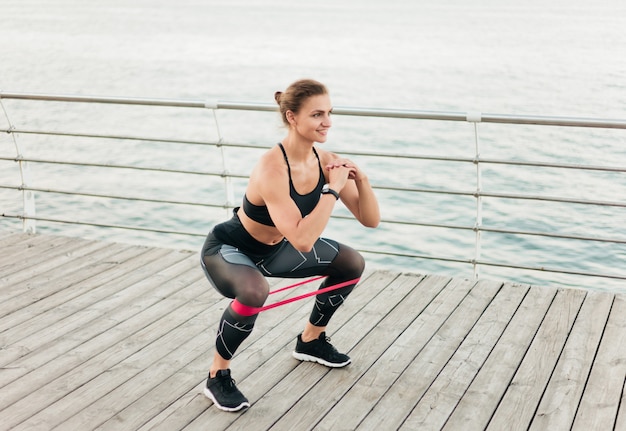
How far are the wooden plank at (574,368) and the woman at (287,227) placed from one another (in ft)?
3.05

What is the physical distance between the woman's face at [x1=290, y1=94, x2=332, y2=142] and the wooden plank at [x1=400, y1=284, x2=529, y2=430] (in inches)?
44.3

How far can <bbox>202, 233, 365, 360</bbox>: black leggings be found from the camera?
293 centimetres

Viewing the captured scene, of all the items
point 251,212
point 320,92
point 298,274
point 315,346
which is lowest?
point 315,346

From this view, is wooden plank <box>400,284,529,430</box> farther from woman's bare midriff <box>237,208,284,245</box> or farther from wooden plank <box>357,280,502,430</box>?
woman's bare midriff <box>237,208,284,245</box>

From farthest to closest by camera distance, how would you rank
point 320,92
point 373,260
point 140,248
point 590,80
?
point 590,80, point 373,260, point 140,248, point 320,92

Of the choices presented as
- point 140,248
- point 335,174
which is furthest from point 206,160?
point 335,174

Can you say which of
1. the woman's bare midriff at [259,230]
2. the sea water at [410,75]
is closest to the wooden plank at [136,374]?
the woman's bare midriff at [259,230]

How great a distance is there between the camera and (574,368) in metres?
3.34

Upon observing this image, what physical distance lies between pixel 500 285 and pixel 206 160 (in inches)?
530

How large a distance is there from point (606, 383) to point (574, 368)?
17cm

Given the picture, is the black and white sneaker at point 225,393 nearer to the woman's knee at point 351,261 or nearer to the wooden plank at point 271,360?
the wooden plank at point 271,360

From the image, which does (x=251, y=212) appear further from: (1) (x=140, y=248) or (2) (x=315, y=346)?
(1) (x=140, y=248)

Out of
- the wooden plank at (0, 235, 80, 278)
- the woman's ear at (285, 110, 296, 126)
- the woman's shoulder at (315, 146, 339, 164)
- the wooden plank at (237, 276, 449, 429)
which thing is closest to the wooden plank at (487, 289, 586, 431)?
the wooden plank at (237, 276, 449, 429)

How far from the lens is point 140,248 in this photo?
510cm
